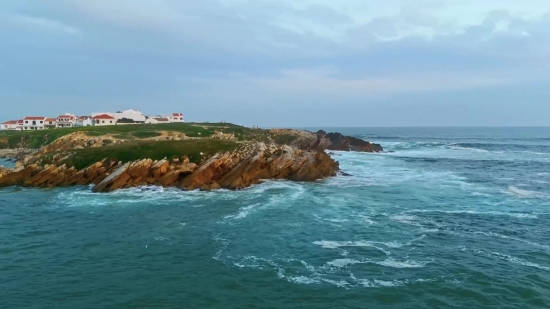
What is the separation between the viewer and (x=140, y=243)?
2567 cm

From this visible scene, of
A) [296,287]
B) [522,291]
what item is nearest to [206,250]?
[296,287]

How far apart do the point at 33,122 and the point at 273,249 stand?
485 feet

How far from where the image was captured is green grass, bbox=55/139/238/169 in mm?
50938

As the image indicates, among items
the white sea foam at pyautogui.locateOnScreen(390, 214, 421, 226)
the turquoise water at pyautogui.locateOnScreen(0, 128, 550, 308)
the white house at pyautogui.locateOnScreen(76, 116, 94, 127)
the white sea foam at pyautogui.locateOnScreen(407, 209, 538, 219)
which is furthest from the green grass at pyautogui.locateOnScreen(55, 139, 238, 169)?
the white house at pyautogui.locateOnScreen(76, 116, 94, 127)

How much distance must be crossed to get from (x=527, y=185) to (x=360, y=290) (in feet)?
138

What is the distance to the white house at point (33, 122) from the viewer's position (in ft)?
462

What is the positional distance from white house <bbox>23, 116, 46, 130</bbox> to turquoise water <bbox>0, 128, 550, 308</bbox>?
114024 mm

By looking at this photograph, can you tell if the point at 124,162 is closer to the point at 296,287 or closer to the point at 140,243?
the point at 140,243

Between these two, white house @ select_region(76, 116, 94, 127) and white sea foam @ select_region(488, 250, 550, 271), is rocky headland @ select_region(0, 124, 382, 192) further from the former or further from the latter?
white house @ select_region(76, 116, 94, 127)

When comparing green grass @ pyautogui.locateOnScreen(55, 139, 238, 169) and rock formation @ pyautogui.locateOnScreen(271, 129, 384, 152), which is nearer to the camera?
green grass @ pyautogui.locateOnScreen(55, 139, 238, 169)

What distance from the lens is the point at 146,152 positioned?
52125 mm

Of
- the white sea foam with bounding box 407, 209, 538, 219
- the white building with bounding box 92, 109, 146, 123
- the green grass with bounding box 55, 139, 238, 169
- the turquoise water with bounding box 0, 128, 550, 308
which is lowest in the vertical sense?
the turquoise water with bounding box 0, 128, 550, 308

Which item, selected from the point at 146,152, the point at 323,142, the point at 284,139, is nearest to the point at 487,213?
the point at 146,152

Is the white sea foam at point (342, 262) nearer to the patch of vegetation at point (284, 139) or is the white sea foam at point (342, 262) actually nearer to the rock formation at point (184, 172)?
the rock formation at point (184, 172)
